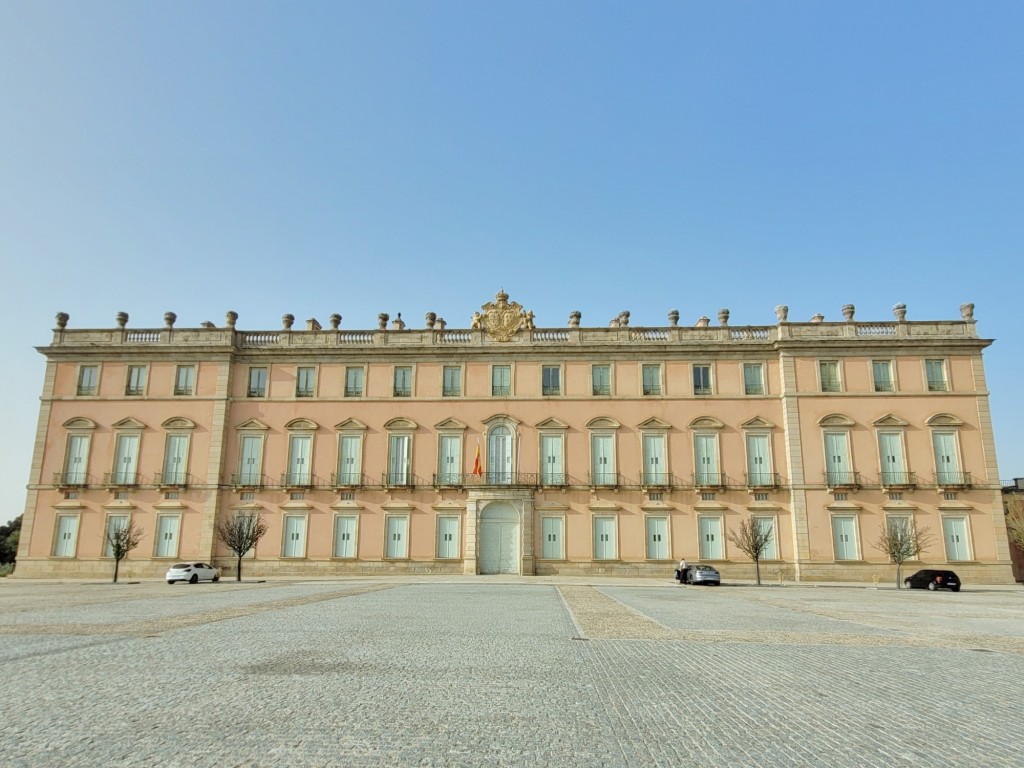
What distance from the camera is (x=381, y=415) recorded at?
39.2 m

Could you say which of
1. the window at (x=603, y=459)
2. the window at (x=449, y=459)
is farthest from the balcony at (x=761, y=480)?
the window at (x=449, y=459)

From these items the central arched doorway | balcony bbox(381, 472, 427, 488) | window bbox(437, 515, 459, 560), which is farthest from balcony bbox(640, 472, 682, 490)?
balcony bbox(381, 472, 427, 488)

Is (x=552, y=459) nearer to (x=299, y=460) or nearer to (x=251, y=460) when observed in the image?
(x=299, y=460)

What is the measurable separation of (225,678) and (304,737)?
2.59 meters

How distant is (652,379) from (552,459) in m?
7.30

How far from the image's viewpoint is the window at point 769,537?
3669 cm

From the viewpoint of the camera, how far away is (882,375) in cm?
3816

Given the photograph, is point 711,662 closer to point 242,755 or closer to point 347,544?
point 242,755

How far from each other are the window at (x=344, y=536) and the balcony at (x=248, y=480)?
474 centimetres

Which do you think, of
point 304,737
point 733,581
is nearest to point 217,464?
point 733,581

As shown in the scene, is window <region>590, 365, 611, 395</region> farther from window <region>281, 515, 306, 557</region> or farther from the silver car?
window <region>281, 515, 306, 557</region>

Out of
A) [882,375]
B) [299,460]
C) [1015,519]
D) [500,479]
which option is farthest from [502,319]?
[1015,519]

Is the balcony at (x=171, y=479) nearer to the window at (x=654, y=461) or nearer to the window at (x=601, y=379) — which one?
the window at (x=601, y=379)

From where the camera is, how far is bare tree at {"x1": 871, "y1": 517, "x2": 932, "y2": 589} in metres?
33.6
